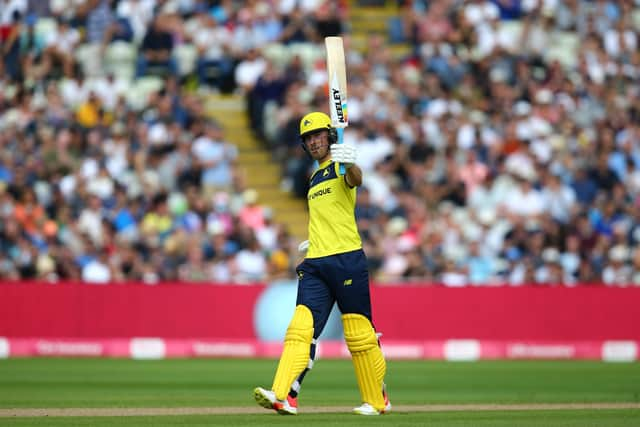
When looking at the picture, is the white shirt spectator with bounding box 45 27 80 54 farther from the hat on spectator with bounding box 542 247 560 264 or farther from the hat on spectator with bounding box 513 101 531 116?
the hat on spectator with bounding box 542 247 560 264

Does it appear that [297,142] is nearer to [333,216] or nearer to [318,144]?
[318,144]

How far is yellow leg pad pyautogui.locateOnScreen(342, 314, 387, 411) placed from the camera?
1077 cm

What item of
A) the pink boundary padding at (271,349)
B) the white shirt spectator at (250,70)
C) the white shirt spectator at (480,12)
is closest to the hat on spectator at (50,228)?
the pink boundary padding at (271,349)

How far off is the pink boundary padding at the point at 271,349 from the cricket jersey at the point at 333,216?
10.1 metres

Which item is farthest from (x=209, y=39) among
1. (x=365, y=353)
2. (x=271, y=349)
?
(x=365, y=353)

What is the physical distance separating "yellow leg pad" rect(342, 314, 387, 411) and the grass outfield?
28 cm

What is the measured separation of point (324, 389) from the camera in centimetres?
1469

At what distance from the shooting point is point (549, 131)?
2511 cm

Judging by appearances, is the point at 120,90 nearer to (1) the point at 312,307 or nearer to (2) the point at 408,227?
(2) the point at 408,227

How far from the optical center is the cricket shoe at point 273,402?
33.4ft

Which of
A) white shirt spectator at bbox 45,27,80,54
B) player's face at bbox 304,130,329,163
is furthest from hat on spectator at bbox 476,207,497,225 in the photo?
player's face at bbox 304,130,329,163

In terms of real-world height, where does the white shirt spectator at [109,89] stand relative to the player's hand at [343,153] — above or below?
above

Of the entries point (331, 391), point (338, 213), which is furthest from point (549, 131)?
point (338, 213)

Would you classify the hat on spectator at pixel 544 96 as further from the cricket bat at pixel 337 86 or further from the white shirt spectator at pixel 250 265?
A: the cricket bat at pixel 337 86
